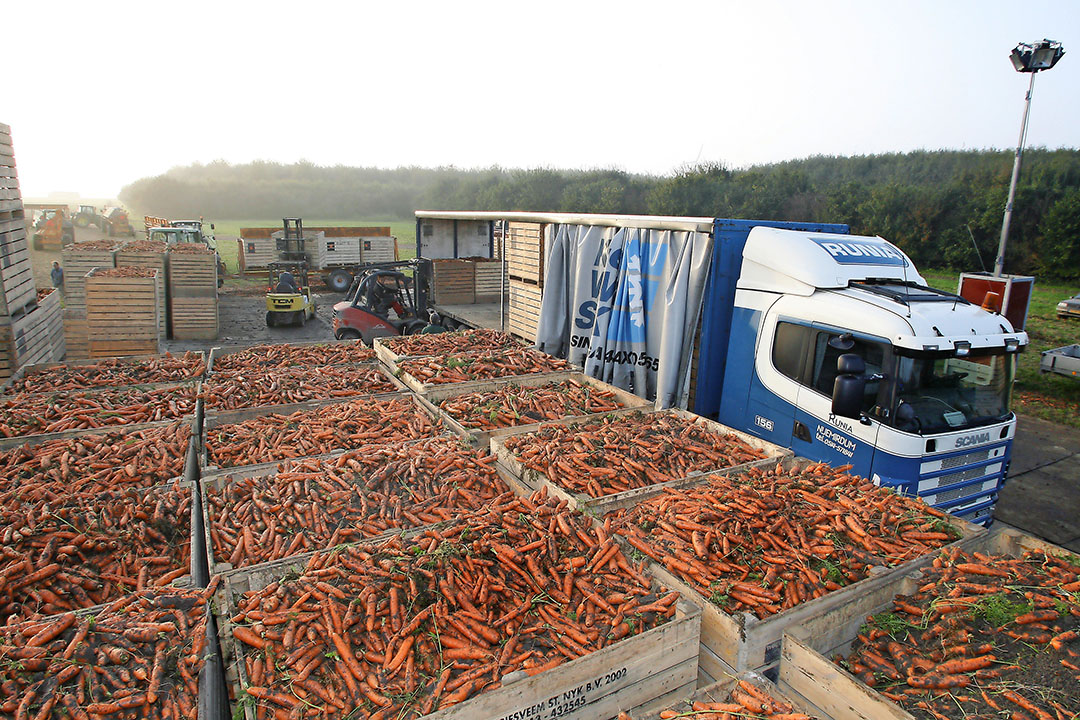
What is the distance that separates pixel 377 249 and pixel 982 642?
1267 inches

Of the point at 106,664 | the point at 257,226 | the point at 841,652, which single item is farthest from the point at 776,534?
the point at 257,226

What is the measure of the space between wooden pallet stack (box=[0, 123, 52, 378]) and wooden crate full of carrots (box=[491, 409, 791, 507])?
27.1 ft

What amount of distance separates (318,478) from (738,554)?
3.66m

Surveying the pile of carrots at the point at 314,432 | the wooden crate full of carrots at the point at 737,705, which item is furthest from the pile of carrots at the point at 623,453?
the wooden crate full of carrots at the point at 737,705

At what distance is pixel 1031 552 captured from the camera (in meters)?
4.21

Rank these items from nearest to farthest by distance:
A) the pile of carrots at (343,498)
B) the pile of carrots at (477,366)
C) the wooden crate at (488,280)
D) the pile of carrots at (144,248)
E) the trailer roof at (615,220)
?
the pile of carrots at (343,498)
the trailer roof at (615,220)
the pile of carrots at (477,366)
the wooden crate at (488,280)
the pile of carrots at (144,248)

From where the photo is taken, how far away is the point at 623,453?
231 inches

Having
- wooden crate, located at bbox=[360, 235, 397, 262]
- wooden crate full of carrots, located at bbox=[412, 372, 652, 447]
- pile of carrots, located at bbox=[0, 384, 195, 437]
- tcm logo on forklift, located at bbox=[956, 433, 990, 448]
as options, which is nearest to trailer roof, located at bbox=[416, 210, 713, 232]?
wooden crate full of carrots, located at bbox=[412, 372, 652, 447]

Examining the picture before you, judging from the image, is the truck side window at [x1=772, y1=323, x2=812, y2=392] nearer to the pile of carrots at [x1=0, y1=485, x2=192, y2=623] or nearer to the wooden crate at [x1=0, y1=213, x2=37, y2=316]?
the pile of carrots at [x1=0, y1=485, x2=192, y2=623]

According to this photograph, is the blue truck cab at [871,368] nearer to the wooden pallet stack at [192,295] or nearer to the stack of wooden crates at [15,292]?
the stack of wooden crates at [15,292]

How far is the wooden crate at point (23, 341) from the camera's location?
9117mm

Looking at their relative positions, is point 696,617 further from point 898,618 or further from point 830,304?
point 830,304

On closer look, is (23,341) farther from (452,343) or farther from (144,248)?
(144,248)

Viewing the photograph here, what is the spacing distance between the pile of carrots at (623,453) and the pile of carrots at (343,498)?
0.59 metres
